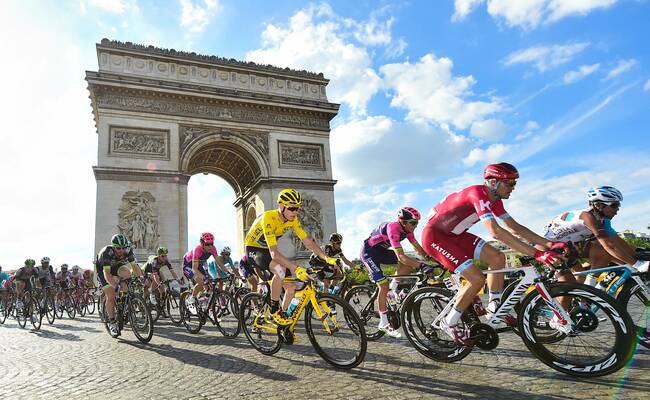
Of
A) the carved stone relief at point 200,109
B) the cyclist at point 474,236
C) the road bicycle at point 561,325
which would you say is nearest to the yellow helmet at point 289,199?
the cyclist at point 474,236

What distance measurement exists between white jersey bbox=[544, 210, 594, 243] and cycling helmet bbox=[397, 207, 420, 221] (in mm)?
1681

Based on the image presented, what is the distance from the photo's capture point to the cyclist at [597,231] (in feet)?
14.6

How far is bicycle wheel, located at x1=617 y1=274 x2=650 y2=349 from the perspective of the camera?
4145mm

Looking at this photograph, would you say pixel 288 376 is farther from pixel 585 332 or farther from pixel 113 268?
pixel 113 268

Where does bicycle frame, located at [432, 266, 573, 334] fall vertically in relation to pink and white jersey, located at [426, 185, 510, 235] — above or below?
below

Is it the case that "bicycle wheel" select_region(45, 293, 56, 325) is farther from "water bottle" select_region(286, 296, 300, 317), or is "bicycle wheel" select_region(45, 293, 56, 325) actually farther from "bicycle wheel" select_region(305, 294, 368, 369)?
"bicycle wheel" select_region(305, 294, 368, 369)

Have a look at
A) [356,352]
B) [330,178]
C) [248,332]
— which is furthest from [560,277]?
[330,178]

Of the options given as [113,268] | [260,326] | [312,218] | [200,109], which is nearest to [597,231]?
[260,326]

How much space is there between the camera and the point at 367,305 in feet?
21.1

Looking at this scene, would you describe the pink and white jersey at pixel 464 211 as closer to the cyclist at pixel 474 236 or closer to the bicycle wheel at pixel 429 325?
the cyclist at pixel 474 236

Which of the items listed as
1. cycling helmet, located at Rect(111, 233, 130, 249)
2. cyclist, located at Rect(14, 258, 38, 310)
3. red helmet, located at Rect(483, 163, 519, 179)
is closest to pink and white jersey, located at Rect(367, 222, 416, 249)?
red helmet, located at Rect(483, 163, 519, 179)

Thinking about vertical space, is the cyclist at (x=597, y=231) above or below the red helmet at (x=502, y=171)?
below

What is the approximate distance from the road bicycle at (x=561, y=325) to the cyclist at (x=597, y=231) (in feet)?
1.27

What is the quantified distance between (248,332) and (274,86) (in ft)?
72.6
